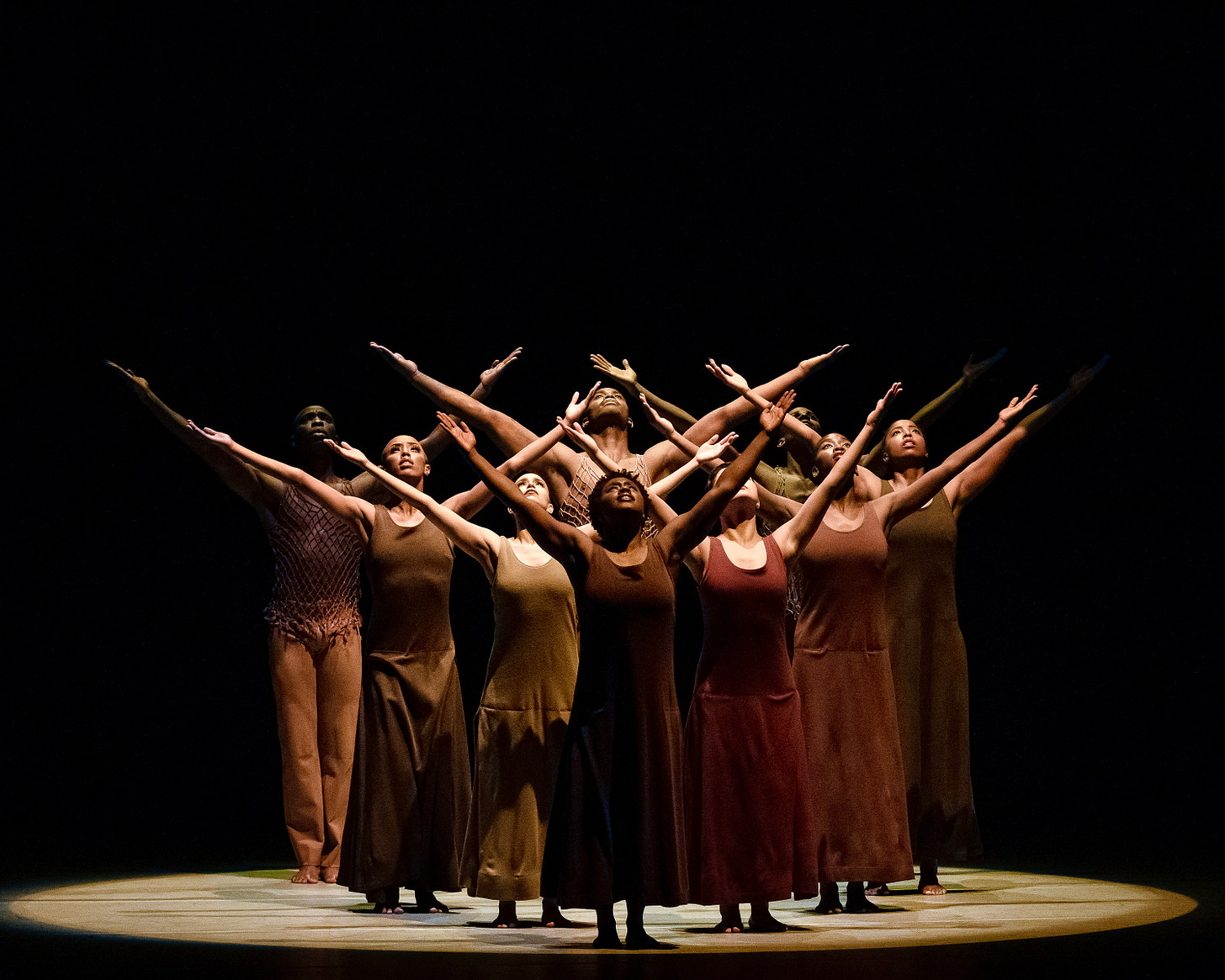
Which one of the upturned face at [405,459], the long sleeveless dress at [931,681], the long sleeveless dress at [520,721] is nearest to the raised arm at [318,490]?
the upturned face at [405,459]

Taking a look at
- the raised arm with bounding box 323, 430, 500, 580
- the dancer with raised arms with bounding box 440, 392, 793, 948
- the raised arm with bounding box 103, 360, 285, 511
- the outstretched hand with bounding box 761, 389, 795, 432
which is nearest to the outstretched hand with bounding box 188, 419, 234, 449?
the raised arm with bounding box 323, 430, 500, 580

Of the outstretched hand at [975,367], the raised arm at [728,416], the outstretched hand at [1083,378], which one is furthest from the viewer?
the outstretched hand at [975,367]

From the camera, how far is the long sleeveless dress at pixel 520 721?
560 centimetres

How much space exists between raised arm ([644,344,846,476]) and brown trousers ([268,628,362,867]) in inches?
64.1

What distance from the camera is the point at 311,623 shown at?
7.08 m

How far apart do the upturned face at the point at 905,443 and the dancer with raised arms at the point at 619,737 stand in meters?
1.81

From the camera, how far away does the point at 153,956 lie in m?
4.51

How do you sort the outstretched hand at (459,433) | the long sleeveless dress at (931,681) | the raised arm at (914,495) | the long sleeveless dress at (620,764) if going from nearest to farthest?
1. the long sleeveless dress at (620,764)
2. the outstretched hand at (459,433)
3. the raised arm at (914,495)
4. the long sleeveless dress at (931,681)

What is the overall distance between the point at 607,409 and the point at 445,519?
1.07 m

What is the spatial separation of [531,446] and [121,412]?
3582 millimetres

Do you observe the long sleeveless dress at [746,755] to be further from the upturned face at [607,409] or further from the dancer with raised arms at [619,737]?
the upturned face at [607,409]

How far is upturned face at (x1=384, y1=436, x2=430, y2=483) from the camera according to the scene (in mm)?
5973

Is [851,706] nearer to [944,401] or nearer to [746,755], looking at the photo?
[746,755]

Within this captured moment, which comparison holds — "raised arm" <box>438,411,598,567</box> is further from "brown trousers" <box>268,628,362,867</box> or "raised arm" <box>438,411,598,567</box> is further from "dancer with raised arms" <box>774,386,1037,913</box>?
"brown trousers" <box>268,628,362,867</box>
